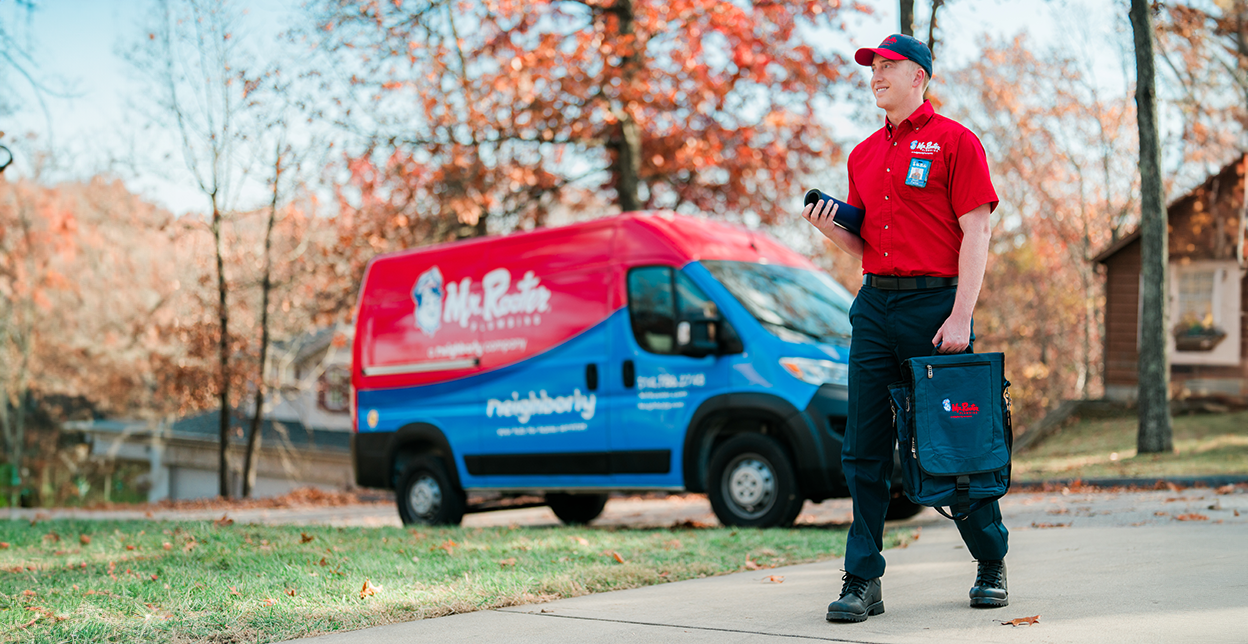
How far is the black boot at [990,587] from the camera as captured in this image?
12.8 feet

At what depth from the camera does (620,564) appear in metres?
5.40

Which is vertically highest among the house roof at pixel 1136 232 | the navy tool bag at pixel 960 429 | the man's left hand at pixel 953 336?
the house roof at pixel 1136 232

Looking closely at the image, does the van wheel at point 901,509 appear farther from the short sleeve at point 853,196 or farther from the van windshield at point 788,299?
the short sleeve at point 853,196

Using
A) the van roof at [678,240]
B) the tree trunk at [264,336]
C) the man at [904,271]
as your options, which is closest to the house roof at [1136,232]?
the van roof at [678,240]

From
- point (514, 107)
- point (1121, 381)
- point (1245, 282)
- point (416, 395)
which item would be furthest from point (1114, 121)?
point (416, 395)

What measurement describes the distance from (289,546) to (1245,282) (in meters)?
21.6

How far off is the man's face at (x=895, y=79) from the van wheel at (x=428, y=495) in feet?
21.8

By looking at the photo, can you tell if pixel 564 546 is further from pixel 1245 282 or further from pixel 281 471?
pixel 281 471

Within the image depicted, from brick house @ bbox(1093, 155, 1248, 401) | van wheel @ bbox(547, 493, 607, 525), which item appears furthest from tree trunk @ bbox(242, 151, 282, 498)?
brick house @ bbox(1093, 155, 1248, 401)

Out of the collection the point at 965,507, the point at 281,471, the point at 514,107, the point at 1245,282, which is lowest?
the point at 281,471

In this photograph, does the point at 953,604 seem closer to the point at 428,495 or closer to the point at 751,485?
the point at 751,485

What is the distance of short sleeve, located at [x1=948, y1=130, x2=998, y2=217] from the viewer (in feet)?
12.7

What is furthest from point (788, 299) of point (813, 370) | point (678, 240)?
point (678, 240)

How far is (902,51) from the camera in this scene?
398cm
